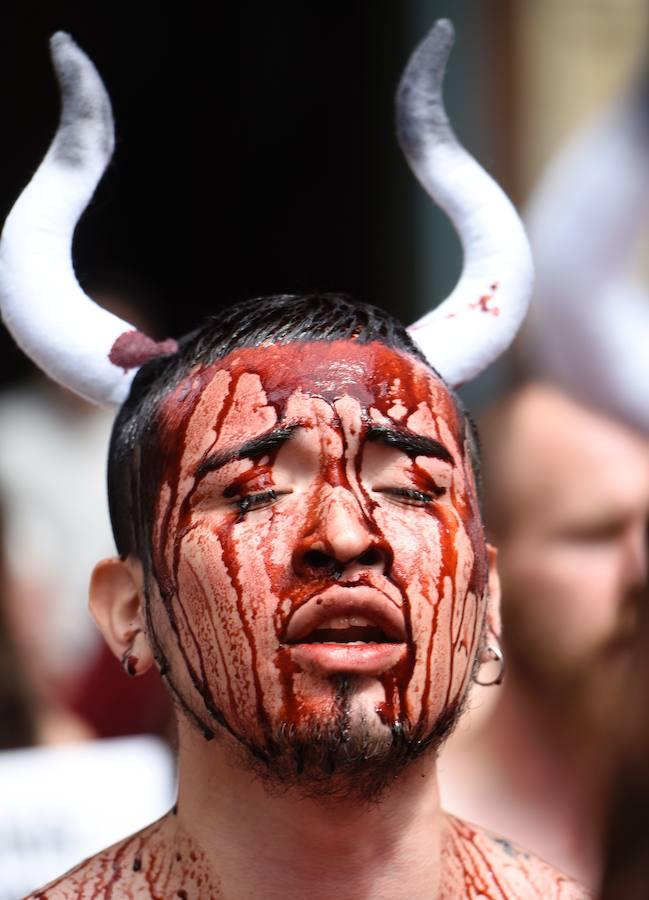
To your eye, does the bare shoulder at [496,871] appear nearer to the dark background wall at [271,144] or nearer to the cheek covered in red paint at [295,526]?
the cheek covered in red paint at [295,526]

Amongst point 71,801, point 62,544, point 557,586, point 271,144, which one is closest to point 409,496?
point 557,586

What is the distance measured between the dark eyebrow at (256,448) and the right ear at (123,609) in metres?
0.30

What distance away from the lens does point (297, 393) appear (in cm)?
228

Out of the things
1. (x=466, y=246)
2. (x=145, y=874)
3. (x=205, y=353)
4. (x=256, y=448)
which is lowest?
(x=145, y=874)

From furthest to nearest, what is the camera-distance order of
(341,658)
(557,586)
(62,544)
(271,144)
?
(62,544), (271,144), (557,586), (341,658)

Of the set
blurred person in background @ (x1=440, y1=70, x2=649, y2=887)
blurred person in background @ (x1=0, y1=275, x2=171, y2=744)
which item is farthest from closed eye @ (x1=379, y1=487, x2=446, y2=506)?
blurred person in background @ (x1=0, y1=275, x2=171, y2=744)

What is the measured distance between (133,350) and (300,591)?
0.61 meters

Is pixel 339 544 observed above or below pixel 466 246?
below

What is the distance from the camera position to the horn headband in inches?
97.3

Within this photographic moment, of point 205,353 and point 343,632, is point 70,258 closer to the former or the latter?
point 205,353

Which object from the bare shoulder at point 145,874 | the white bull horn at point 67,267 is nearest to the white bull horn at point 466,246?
the white bull horn at point 67,267

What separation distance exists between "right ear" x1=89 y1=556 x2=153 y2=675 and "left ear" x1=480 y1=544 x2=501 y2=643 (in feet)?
1.92

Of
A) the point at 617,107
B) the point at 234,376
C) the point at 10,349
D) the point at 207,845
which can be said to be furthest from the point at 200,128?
the point at 207,845

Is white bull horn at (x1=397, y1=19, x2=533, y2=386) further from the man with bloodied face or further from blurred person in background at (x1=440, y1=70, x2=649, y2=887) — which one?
blurred person in background at (x1=440, y1=70, x2=649, y2=887)
